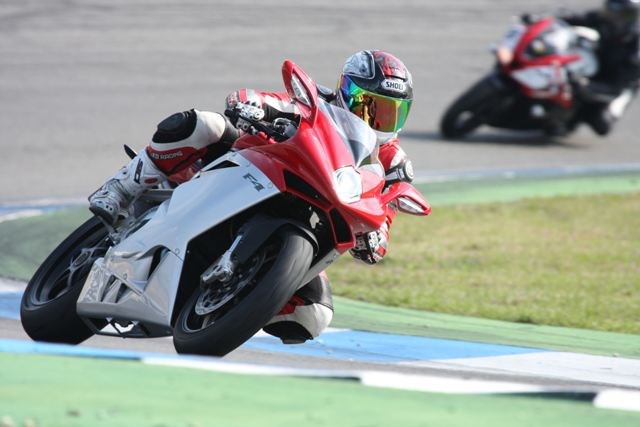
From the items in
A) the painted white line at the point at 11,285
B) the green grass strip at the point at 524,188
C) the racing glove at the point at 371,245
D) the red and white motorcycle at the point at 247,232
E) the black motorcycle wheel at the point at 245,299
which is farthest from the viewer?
the green grass strip at the point at 524,188

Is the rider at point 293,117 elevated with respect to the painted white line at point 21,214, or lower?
elevated

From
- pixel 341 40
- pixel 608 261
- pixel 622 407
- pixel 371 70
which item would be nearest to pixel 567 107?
pixel 341 40

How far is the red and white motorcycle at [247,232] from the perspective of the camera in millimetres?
5113

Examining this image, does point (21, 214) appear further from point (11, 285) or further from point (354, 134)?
point (354, 134)

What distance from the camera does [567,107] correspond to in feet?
47.0

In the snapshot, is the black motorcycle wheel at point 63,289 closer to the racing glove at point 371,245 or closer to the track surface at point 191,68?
the racing glove at point 371,245

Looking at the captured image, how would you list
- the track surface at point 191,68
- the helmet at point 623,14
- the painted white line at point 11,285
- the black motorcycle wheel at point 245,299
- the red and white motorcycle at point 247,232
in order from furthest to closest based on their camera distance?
1. the helmet at point 623,14
2. the track surface at point 191,68
3. the painted white line at point 11,285
4. the red and white motorcycle at point 247,232
5. the black motorcycle wheel at point 245,299

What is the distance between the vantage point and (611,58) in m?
14.6

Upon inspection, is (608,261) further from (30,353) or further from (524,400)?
(30,353)

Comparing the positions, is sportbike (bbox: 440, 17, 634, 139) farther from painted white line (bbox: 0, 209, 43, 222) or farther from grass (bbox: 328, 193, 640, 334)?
painted white line (bbox: 0, 209, 43, 222)

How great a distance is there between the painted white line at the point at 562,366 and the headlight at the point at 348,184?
118cm

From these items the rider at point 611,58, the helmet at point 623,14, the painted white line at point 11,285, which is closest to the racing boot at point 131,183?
the painted white line at point 11,285

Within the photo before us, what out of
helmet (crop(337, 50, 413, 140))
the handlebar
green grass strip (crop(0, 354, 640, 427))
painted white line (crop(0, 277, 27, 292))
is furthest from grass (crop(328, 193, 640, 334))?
green grass strip (crop(0, 354, 640, 427))

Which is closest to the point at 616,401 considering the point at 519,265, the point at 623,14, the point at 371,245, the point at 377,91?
the point at 371,245
